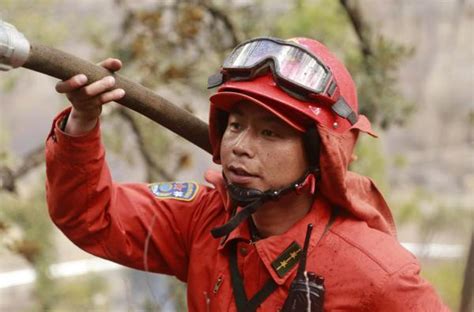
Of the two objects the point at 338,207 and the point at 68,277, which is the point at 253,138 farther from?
the point at 68,277

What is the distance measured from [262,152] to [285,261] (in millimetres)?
342

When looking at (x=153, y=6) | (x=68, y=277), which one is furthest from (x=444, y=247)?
(x=153, y=6)

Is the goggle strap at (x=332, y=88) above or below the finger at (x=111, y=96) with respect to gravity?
above

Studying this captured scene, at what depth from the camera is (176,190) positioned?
2.77m

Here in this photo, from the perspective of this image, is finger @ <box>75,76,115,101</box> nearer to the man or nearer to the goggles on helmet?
the man

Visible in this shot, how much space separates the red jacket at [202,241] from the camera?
7.61 ft

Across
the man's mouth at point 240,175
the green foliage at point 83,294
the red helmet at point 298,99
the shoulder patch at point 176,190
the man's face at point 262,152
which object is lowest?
the green foliage at point 83,294

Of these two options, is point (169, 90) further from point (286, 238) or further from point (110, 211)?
point (286, 238)

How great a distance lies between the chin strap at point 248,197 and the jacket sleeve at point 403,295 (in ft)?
1.27

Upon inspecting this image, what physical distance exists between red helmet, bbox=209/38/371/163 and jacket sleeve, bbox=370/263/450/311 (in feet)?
1.57

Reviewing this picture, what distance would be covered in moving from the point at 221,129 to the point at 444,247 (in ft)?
60.8

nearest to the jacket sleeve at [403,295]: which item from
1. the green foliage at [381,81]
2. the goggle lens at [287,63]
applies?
the goggle lens at [287,63]

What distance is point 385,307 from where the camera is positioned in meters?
2.28

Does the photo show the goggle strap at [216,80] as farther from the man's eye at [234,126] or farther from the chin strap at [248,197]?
the chin strap at [248,197]
